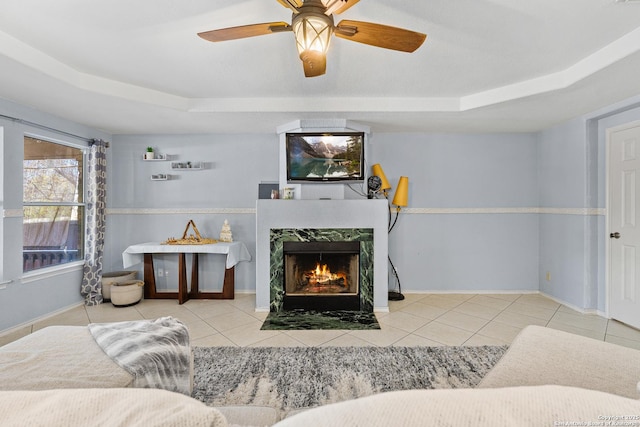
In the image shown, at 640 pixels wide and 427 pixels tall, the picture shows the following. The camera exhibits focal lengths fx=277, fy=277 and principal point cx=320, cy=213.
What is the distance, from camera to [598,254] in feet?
11.0

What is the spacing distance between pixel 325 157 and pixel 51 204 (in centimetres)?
339

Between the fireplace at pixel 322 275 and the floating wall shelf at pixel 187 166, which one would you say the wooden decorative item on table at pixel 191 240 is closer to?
the floating wall shelf at pixel 187 166

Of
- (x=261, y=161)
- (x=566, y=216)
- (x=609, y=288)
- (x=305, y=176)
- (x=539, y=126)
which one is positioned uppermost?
(x=539, y=126)

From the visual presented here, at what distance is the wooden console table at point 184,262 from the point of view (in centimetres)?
359

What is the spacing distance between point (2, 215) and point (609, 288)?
666 cm

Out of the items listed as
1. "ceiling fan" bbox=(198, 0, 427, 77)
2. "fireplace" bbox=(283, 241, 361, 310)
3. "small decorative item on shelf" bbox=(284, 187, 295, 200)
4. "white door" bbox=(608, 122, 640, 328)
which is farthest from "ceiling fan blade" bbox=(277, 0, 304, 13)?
"white door" bbox=(608, 122, 640, 328)

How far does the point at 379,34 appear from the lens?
1.58m

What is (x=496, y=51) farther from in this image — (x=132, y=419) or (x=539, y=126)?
(x=132, y=419)

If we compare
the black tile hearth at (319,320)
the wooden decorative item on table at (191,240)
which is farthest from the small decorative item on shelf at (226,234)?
the black tile hearth at (319,320)

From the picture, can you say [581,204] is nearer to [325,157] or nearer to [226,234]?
[325,157]

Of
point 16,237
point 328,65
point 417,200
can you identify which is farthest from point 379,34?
point 16,237

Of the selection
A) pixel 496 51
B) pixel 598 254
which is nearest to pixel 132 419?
pixel 496 51

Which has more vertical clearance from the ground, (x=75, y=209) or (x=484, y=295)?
(x=75, y=209)

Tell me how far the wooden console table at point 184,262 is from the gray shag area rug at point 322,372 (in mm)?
1400
